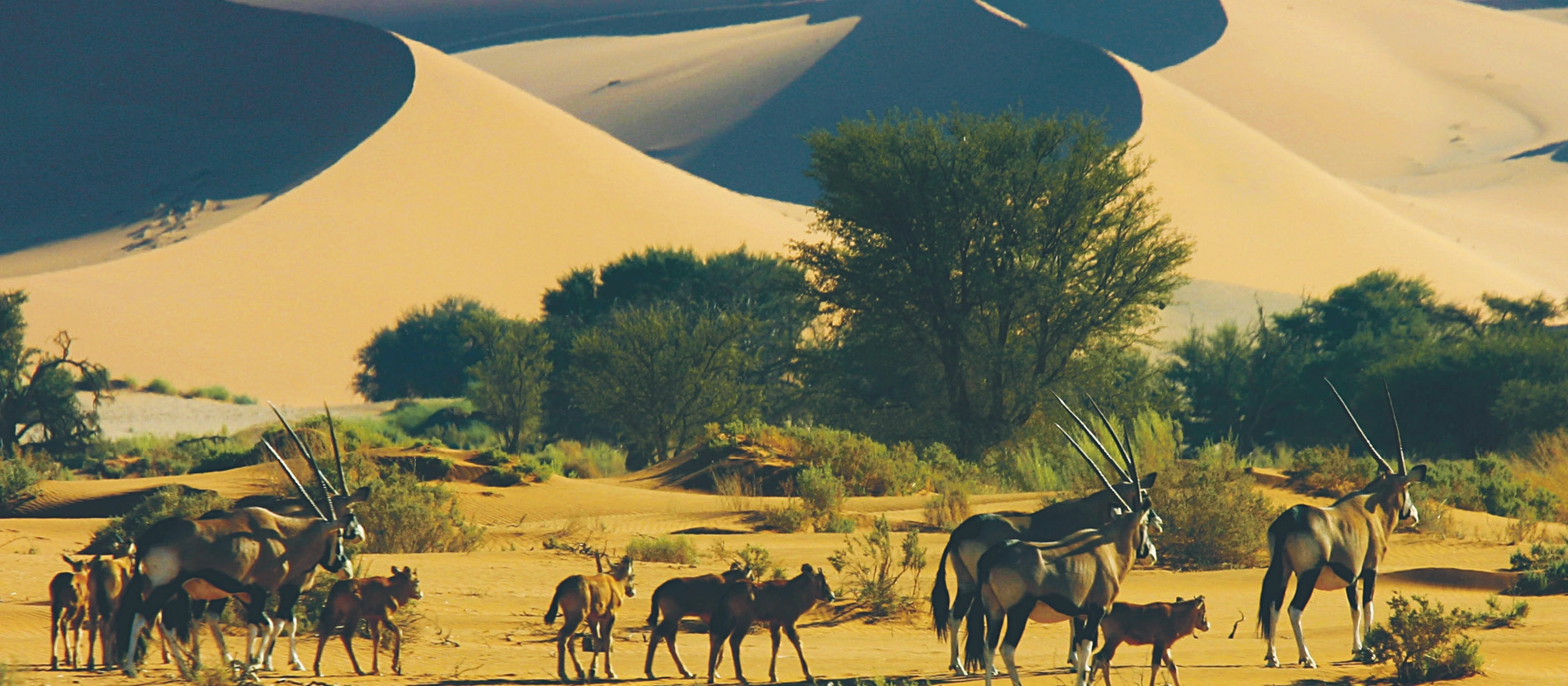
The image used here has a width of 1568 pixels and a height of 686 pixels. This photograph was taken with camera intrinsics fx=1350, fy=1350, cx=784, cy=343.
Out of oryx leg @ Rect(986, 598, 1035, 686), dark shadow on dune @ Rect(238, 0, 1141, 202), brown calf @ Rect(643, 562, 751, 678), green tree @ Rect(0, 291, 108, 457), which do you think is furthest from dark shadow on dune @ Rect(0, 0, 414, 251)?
oryx leg @ Rect(986, 598, 1035, 686)

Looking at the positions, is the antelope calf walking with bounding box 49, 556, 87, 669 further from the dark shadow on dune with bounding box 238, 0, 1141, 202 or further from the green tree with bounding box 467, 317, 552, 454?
the dark shadow on dune with bounding box 238, 0, 1141, 202

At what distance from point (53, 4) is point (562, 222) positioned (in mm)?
51357

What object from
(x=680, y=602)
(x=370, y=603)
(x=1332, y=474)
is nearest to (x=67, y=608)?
(x=370, y=603)

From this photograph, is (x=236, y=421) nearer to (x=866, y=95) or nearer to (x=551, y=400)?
(x=551, y=400)

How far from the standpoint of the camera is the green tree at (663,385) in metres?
30.9

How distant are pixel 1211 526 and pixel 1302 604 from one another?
4.87 m

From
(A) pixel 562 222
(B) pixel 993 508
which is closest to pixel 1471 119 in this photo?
(A) pixel 562 222

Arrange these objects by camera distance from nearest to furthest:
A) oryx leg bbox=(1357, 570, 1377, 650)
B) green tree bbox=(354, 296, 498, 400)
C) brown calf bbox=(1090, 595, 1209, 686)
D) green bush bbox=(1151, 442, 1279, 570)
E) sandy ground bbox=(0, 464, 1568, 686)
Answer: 1. brown calf bbox=(1090, 595, 1209, 686)
2. sandy ground bbox=(0, 464, 1568, 686)
3. oryx leg bbox=(1357, 570, 1377, 650)
4. green bush bbox=(1151, 442, 1279, 570)
5. green tree bbox=(354, 296, 498, 400)

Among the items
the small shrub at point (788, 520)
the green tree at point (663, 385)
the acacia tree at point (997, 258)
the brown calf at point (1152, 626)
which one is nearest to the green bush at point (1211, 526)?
the small shrub at point (788, 520)

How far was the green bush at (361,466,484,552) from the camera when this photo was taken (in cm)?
1350

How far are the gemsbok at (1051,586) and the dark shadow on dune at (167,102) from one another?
6881cm

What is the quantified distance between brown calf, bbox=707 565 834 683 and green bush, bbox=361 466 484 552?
6772 millimetres

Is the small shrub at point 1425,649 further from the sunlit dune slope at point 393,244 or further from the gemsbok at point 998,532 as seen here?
the sunlit dune slope at point 393,244

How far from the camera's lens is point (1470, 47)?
481 feet
